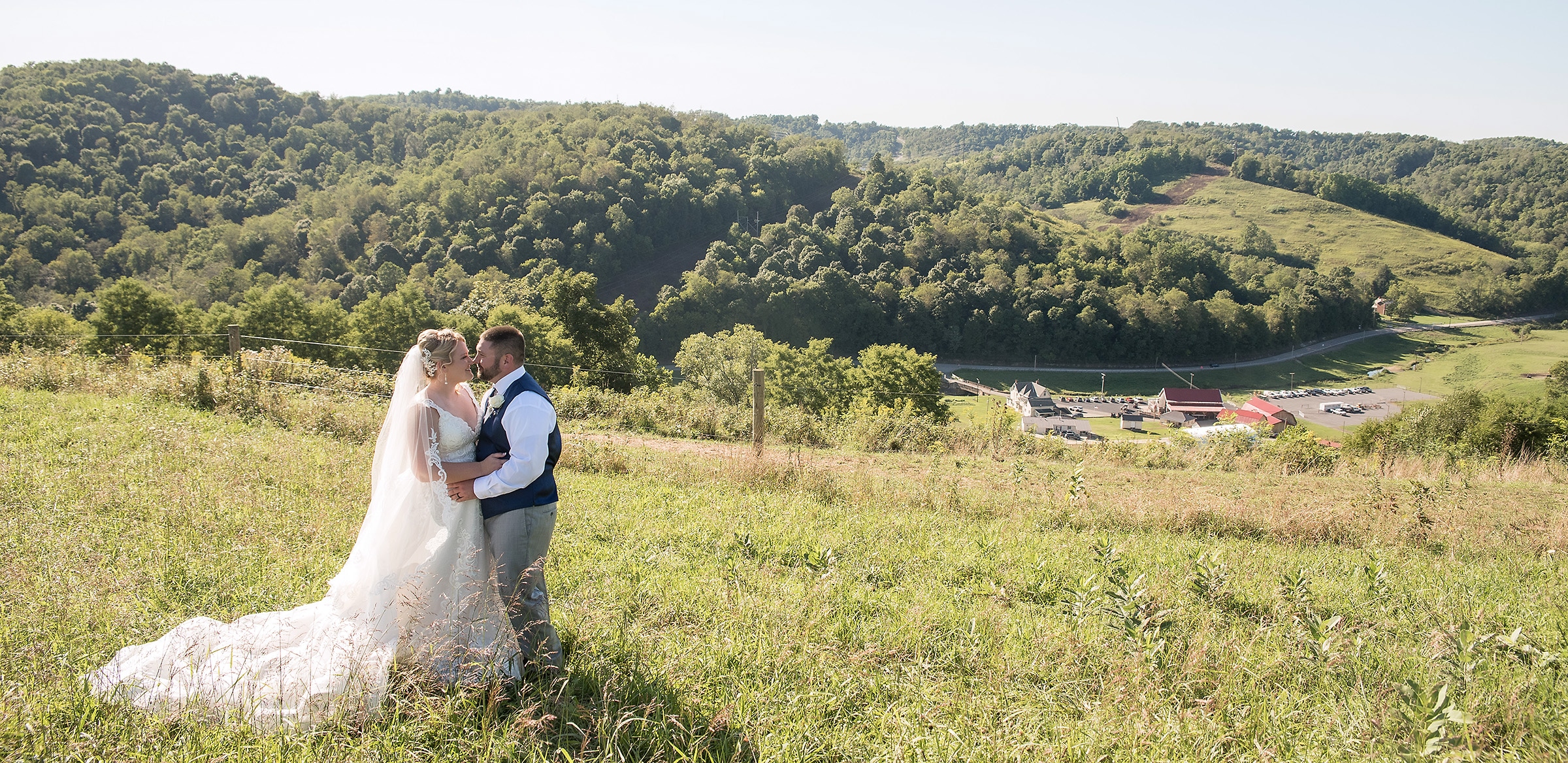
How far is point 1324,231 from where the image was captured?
398ft

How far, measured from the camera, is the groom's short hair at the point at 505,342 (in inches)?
137

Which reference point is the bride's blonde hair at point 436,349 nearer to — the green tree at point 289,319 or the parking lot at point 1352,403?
the green tree at point 289,319

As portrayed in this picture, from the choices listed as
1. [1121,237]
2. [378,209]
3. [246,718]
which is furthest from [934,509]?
[1121,237]

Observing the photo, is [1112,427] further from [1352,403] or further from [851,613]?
[851,613]

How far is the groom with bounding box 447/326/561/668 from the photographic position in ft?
10.9

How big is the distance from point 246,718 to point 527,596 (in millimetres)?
1114

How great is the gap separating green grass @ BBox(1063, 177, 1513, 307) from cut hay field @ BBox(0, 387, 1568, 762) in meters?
127

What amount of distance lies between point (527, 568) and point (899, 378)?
37.8 metres

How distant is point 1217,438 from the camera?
1323 cm

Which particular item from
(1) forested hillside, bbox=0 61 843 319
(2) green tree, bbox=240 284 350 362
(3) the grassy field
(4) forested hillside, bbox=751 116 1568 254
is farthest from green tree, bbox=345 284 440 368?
(4) forested hillside, bbox=751 116 1568 254

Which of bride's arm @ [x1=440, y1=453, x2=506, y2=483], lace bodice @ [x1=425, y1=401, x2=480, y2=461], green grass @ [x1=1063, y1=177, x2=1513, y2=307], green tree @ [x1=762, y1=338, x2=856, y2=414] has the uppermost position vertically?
green grass @ [x1=1063, y1=177, x2=1513, y2=307]

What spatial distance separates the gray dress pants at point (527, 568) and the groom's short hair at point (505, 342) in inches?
29.4

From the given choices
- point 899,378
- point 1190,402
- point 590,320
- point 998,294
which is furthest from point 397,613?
point 998,294

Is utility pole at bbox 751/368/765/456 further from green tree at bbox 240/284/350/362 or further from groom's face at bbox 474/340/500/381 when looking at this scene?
green tree at bbox 240/284/350/362
